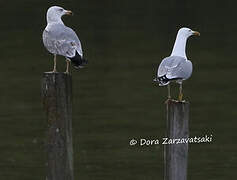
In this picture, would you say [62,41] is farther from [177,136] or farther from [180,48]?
[177,136]

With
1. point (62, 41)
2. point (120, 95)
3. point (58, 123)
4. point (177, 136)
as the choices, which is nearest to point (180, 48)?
point (62, 41)

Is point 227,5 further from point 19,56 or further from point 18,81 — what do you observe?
point 18,81

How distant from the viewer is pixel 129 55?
26109 millimetres

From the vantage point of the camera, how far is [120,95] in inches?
771

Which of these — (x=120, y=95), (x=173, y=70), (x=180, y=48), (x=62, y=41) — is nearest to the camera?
(x=173, y=70)

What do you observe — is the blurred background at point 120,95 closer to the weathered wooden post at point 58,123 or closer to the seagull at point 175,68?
the seagull at point 175,68

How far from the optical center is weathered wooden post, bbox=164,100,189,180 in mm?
8648

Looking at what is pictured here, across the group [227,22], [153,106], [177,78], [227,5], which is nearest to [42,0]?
[227,5]

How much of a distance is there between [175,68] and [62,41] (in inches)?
42.6

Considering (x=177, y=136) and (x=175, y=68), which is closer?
(x=177, y=136)

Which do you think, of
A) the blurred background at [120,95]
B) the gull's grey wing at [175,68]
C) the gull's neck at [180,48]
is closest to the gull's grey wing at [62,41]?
the gull's grey wing at [175,68]

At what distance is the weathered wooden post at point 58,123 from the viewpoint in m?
8.63

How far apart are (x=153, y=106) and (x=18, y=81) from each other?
3.88m

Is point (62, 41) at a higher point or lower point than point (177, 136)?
higher
